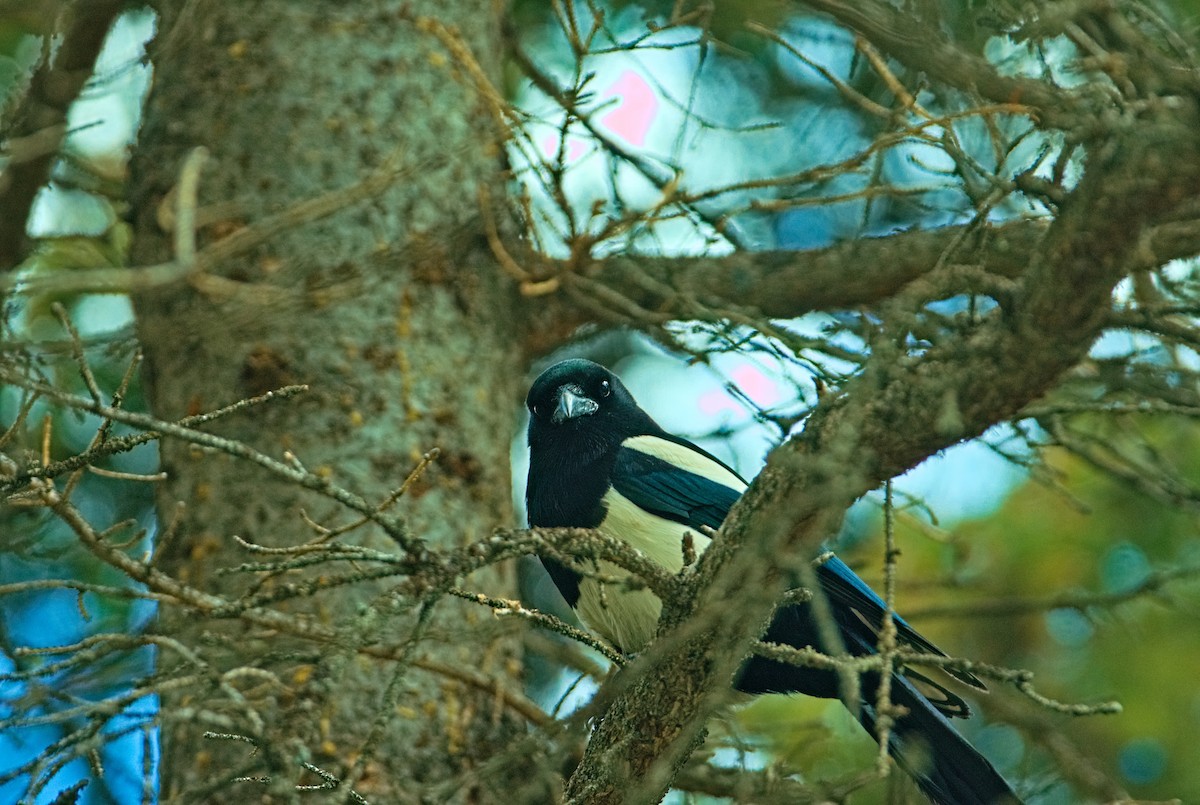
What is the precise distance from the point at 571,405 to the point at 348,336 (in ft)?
2.68

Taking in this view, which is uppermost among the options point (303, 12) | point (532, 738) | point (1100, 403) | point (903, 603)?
point (303, 12)

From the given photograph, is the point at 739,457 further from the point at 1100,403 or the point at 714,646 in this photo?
the point at 714,646

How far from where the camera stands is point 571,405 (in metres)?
4.27

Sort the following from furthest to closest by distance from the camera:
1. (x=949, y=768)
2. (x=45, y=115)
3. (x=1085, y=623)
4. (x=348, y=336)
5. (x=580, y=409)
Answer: (x=1085, y=623) → (x=580, y=409) → (x=348, y=336) → (x=949, y=768) → (x=45, y=115)

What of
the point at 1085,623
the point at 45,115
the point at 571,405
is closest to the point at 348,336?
the point at 571,405

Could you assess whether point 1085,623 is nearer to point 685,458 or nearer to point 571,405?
point 685,458

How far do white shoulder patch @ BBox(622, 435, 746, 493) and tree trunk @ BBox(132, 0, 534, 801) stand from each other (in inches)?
17.4

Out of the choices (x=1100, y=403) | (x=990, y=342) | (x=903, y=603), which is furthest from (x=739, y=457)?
(x=903, y=603)

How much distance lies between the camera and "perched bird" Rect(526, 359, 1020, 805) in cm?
331

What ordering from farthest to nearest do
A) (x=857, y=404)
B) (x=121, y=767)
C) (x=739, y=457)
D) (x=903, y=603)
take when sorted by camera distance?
1. (x=903, y=603)
2. (x=739, y=457)
3. (x=121, y=767)
4. (x=857, y=404)

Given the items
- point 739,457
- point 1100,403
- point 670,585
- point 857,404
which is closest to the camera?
point 857,404

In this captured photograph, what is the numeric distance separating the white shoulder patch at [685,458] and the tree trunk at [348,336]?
1.45 feet

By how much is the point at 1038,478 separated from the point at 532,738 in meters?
2.37

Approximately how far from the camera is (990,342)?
2.29 m
